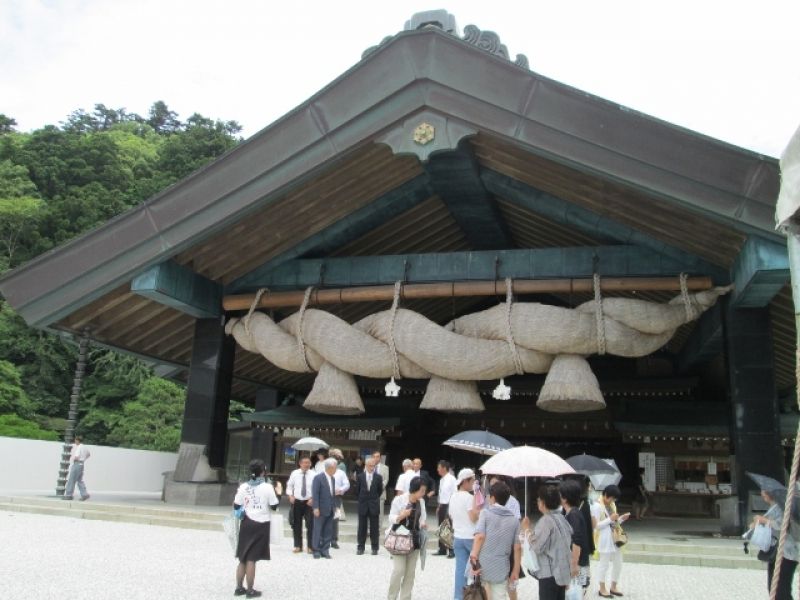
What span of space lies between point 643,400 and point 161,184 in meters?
33.2

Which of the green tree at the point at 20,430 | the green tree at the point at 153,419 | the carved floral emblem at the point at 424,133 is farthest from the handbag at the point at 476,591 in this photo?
the green tree at the point at 153,419

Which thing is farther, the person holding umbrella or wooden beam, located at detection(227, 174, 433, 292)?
wooden beam, located at detection(227, 174, 433, 292)

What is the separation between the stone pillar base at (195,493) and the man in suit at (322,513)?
10.8 feet

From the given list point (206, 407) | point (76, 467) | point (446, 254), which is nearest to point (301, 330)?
point (206, 407)

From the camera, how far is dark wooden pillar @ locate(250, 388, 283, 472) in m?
16.4

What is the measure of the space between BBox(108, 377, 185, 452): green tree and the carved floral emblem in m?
22.4

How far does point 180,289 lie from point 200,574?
4997 mm

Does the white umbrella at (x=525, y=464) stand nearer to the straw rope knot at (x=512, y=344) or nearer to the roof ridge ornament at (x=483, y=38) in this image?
the straw rope knot at (x=512, y=344)

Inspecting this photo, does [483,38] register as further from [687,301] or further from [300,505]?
[300,505]

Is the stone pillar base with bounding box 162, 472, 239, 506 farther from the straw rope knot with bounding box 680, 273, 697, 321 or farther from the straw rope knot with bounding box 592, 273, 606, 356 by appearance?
the straw rope knot with bounding box 680, 273, 697, 321

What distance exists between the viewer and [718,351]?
11.3 meters

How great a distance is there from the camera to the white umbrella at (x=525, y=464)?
18.0 feet

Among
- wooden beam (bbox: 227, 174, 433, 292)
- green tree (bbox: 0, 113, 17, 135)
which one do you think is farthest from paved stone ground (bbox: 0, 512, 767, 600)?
green tree (bbox: 0, 113, 17, 135)

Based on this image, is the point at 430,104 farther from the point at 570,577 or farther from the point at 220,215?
the point at 570,577
